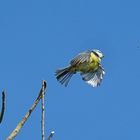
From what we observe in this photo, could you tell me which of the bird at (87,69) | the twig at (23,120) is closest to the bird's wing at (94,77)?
the bird at (87,69)

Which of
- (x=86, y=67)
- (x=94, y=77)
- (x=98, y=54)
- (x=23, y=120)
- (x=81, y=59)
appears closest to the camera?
(x=23, y=120)

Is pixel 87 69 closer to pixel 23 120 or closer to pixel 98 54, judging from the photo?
pixel 98 54

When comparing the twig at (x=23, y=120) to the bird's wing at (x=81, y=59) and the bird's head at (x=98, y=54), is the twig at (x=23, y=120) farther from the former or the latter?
the bird's head at (x=98, y=54)

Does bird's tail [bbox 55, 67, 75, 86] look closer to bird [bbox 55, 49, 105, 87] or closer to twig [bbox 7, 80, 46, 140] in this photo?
bird [bbox 55, 49, 105, 87]

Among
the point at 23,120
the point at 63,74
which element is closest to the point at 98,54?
the point at 63,74

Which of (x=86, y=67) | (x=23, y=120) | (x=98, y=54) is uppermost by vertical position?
(x=98, y=54)

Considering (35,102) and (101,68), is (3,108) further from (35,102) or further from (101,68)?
(101,68)

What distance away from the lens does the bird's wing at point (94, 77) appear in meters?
5.92

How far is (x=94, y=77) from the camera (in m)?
6.18

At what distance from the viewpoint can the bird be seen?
240 inches

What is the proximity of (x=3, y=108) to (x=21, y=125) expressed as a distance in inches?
7.7

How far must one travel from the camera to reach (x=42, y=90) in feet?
11.1

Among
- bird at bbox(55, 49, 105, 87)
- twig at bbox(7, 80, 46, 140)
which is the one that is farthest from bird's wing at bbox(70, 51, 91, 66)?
twig at bbox(7, 80, 46, 140)

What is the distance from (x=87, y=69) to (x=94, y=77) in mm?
244
